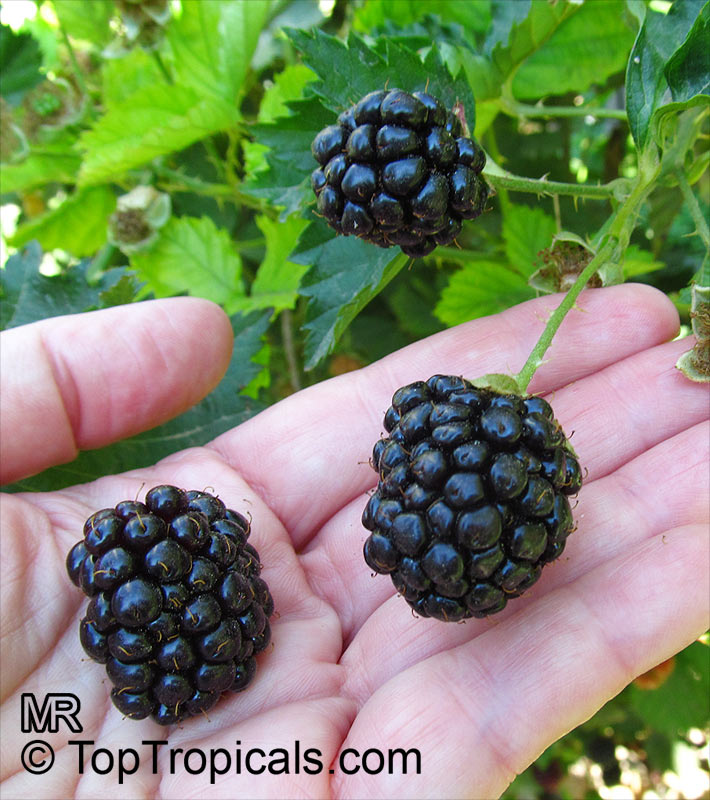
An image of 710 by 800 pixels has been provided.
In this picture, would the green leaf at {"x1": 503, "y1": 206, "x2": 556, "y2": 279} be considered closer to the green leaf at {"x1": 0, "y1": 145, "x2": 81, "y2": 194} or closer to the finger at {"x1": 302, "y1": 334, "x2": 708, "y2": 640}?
the finger at {"x1": 302, "y1": 334, "x2": 708, "y2": 640}

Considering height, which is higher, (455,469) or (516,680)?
(455,469)

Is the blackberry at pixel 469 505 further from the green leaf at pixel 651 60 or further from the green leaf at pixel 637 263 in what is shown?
the green leaf at pixel 637 263

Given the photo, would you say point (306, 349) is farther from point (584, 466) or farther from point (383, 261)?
point (584, 466)

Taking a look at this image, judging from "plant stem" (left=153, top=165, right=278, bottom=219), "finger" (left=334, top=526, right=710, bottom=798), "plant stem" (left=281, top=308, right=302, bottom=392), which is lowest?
"finger" (left=334, top=526, right=710, bottom=798)

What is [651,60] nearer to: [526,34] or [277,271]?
[526,34]

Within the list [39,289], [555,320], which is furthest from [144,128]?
[555,320]

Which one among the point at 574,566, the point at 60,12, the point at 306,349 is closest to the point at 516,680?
the point at 574,566

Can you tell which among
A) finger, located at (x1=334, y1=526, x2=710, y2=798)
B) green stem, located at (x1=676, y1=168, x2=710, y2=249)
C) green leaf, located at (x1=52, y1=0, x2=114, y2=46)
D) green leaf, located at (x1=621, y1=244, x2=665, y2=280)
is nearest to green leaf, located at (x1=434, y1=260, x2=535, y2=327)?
green leaf, located at (x1=621, y1=244, x2=665, y2=280)
